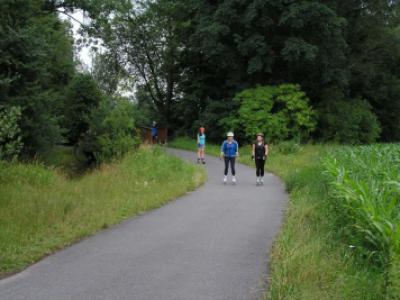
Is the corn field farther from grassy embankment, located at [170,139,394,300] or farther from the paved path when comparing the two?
the paved path

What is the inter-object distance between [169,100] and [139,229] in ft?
130

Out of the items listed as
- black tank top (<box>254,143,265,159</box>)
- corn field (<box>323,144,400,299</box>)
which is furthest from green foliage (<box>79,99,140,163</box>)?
corn field (<box>323,144,400,299</box>)

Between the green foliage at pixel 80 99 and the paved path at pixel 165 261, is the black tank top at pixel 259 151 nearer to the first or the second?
the paved path at pixel 165 261

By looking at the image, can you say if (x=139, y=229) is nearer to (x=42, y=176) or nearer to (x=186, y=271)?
(x=186, y=271)

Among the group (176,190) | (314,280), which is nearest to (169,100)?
(176,190)

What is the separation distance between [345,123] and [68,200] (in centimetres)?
3063

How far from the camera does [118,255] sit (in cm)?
732

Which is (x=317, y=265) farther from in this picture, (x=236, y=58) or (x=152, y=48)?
(x=152, y=48)

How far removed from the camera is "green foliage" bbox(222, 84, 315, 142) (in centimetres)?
3362

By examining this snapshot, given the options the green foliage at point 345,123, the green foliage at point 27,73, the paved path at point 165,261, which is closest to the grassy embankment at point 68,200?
the paved path at point 165,261

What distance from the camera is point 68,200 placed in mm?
10219

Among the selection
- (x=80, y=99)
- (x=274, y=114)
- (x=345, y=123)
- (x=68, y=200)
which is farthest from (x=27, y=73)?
(x=345, y=123)

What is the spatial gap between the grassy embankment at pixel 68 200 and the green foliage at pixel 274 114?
16.4 m

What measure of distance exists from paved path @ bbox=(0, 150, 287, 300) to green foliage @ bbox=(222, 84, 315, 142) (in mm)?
22635
